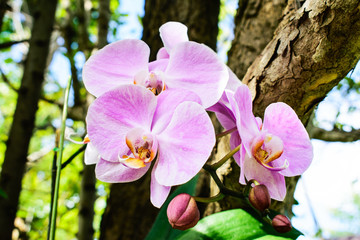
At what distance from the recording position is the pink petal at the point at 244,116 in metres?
0.34

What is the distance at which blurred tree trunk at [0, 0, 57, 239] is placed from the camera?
0.95 m

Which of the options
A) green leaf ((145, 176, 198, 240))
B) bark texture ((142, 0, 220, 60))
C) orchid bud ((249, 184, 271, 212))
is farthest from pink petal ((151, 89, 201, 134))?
bark texture ((142, 0, 220, 60))

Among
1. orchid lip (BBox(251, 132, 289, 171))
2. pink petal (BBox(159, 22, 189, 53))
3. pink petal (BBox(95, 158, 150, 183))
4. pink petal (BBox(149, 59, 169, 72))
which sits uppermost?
pink petal (BBox(159, 22, 189, 53))

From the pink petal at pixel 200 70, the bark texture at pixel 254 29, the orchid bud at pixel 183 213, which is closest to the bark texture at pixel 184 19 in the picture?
the bark texture at pixel 254 29

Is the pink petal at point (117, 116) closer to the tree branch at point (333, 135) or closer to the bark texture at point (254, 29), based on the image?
the bark texture at point (254, 29)

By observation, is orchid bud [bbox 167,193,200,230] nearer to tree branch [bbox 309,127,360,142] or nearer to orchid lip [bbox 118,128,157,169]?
orchid lip [bbox 118,128,157,169]

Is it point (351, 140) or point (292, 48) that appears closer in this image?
point (292, 48)

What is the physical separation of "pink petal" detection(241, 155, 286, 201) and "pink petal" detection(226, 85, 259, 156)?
2 cm

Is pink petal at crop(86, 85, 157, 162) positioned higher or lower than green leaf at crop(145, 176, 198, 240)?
higher

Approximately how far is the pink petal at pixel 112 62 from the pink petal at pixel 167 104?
0.08m

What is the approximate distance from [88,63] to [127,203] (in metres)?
0.61

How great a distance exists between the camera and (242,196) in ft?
1.23

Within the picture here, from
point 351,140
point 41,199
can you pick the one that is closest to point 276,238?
point 351,140

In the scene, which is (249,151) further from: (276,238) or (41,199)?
(41,199)
